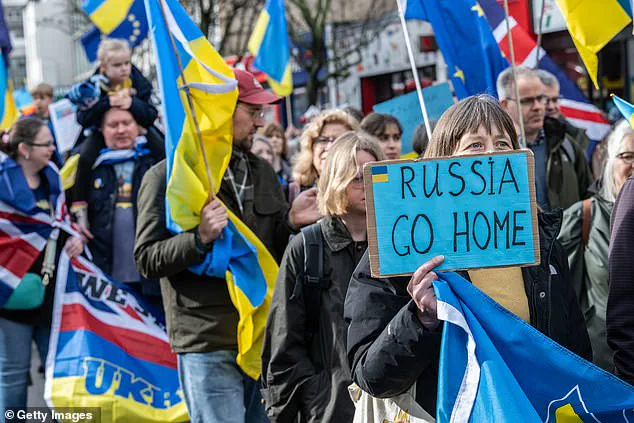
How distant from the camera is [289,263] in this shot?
12.7ft

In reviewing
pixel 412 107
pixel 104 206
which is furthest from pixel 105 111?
pixel 412 107

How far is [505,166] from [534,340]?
498 millimetres

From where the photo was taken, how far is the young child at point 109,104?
21.2ft

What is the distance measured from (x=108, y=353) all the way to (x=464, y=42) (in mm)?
2681

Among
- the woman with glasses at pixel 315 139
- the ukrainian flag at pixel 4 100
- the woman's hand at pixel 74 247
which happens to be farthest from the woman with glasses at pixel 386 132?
the ukrainian flag at pixel 4 100

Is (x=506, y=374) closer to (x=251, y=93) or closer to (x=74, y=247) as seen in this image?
(x=251, y=93)

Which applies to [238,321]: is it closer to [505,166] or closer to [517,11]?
[505,166]

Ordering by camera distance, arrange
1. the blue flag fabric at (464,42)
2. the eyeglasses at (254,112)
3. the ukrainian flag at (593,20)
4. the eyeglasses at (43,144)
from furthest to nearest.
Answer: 1. the eyeglasses at (43,144)
2. the blue flag fabric at (464,42)
3. the eyeglasses at (254,112)
4. the ukrainian flag at (593,20)

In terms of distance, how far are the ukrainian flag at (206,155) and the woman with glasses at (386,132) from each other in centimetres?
145

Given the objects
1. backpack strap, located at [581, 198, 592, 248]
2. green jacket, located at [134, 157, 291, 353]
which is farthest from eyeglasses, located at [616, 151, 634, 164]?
green jacket, located at [134, 157, 291, 353]

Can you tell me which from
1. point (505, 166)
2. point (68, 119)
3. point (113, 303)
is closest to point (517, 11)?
point (68, 119)

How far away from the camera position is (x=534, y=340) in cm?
280

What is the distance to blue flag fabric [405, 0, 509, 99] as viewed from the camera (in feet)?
18.1

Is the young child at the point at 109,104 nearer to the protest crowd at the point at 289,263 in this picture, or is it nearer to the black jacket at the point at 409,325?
the protest crowd at the point at 289,263
